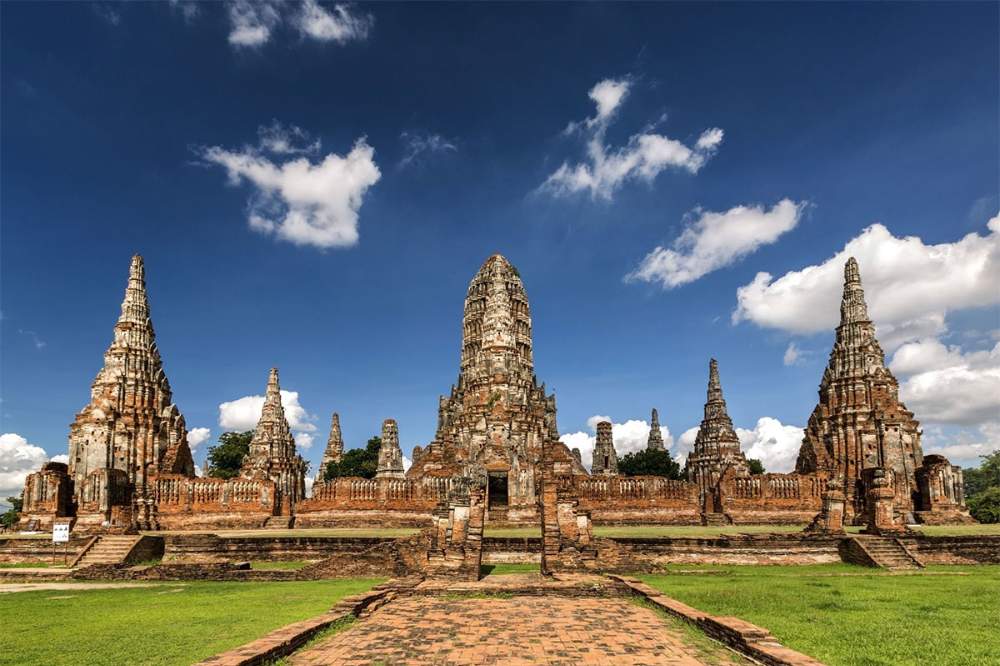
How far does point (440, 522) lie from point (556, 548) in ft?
10.4

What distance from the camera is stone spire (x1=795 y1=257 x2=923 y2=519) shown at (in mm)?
35219

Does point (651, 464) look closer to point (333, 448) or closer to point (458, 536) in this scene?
point (333, 448)

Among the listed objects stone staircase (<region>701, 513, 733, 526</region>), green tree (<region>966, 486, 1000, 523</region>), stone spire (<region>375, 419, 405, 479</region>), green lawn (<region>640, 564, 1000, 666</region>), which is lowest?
green tree (<region>966, 486, 1000, 523</region>)

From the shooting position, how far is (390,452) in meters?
49.0

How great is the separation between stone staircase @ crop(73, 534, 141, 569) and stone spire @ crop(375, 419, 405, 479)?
24.3 meters

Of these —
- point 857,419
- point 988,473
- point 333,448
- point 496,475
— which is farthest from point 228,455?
point 988,473

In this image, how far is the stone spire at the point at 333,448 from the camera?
6944cm

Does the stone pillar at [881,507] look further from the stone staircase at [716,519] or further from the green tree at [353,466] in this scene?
the green tree at [353,466]

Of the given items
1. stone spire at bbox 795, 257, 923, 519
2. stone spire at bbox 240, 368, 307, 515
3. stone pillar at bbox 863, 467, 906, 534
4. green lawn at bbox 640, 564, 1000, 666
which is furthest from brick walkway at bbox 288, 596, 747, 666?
stone spire at bbox 240, 368, 307, 515

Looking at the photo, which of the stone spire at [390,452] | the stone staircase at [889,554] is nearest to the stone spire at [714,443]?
the stone spire at [390,452]

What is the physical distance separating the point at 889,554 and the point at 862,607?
908 centimetres

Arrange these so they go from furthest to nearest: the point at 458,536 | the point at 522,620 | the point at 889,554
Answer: the point at 889,554 < the point at 458,536 < the point at 522,620

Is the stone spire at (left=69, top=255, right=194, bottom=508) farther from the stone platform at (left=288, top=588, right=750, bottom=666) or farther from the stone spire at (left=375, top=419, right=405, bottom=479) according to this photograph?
the stone platform at (left=288, top=588, right=750, bottom=666)

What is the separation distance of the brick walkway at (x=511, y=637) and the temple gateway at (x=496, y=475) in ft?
43.4
